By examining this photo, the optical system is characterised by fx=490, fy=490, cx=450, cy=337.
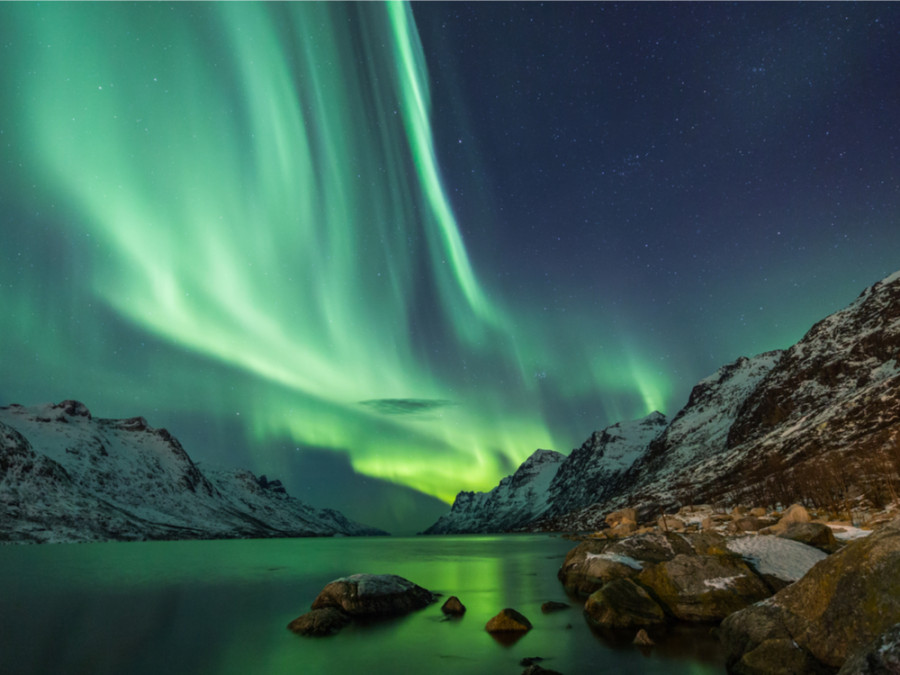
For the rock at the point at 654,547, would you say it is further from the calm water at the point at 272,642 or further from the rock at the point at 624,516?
the rock at the point at 624,516

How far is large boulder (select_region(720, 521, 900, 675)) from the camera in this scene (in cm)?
1345

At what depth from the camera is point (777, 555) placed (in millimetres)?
25625

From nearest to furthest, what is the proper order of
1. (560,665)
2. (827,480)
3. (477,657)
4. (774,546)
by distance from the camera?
(560,665) < (477,657) < (774,546) < (827,480)

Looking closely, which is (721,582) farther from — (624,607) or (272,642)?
(272,642)

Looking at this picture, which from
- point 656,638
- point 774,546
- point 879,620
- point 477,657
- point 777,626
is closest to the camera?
point 879,620

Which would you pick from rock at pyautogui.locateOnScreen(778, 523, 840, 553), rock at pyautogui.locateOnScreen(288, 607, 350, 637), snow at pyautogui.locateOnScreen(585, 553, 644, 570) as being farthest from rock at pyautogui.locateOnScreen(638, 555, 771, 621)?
rock at pyautogui.locateOnScreen(288, 607, 350, 637)

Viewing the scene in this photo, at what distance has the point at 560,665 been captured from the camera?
18.0m

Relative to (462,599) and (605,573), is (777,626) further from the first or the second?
(462,599)

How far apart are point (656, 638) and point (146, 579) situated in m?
54.0

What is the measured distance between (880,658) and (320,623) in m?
22.2

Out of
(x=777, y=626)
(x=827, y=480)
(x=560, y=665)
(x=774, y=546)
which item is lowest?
(x=560, y=665)

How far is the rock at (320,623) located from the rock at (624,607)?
12.8m

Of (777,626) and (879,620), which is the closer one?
(879,620)

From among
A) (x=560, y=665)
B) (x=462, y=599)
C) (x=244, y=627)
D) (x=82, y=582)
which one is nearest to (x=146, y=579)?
(x=82, y=582)
